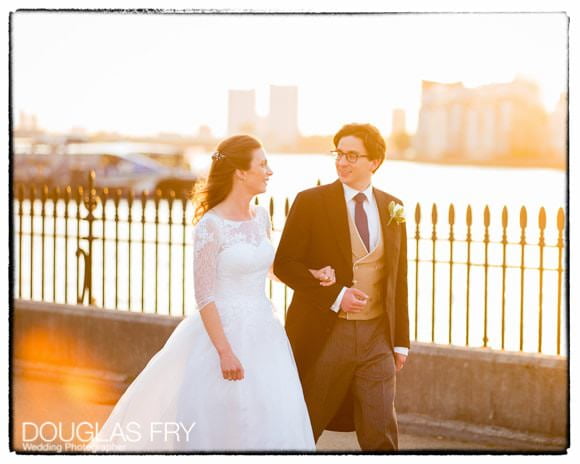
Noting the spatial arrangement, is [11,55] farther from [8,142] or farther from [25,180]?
[25,180]

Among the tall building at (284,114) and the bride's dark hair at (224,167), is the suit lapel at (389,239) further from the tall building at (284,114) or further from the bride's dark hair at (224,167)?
the tall building at (284,114)

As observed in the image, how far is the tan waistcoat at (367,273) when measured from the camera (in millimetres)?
6125

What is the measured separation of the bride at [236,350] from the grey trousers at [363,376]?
0.20 m

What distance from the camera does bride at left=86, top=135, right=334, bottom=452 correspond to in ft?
19.2

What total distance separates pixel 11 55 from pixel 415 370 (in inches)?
142

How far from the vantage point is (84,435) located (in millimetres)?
7539

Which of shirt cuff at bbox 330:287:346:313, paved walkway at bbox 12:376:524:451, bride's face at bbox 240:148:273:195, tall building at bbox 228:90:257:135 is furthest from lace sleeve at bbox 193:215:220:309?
tall building at bbox 228:90:257:135

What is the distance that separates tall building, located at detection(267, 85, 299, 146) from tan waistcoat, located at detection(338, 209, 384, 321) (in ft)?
7.30

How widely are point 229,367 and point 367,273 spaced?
3.20 feet

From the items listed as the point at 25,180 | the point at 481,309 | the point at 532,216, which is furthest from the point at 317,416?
the point at 25,180

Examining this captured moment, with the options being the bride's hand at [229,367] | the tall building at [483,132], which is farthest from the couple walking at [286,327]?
the tall building at [483,132]

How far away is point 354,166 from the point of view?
6160 mm

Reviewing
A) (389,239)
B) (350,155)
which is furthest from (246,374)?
(350,155)

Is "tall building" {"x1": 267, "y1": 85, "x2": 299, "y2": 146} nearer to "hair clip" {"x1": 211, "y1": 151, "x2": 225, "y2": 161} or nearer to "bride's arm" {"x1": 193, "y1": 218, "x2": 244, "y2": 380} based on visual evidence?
"hair clip" {"x1": 211, "y1": 151, "x2": 225, "y2": 161}
